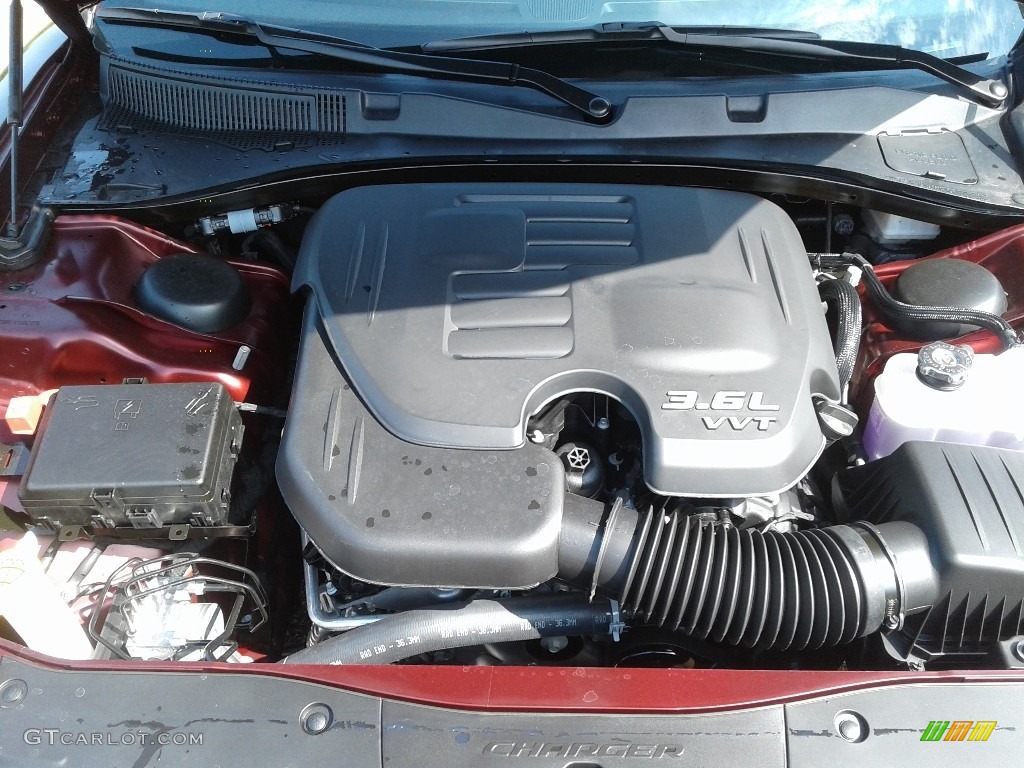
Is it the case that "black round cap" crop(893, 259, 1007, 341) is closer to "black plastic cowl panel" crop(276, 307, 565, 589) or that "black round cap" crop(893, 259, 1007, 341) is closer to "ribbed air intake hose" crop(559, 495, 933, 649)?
"ribbed air intake hose" crop(559, 495, 933, 649)

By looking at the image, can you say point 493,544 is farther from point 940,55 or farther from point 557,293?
point 940,55

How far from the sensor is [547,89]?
1.50 metres

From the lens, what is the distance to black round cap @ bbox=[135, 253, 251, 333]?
4.72ft

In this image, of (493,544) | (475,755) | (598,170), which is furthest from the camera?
(598,170)

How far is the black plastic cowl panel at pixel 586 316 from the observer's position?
115 centimetres

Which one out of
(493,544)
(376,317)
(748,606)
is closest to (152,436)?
(376,317)

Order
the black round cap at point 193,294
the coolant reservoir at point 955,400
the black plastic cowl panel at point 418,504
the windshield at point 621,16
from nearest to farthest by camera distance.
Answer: the black plastic cowl panel at point 418,504 < the coolant reservoir at point 955,400 < the black round cap at point 193,294 < the windshield at point 621,16

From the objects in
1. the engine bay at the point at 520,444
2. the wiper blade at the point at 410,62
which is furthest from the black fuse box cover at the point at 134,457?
the wiper blade at the point at 410,62

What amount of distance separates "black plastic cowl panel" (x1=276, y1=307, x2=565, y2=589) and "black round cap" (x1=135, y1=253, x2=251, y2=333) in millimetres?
389

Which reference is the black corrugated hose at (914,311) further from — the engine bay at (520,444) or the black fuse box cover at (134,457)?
the black fuse box cover at (134,457)

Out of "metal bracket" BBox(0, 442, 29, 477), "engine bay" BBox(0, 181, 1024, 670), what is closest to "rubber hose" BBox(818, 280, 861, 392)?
"engine bay" BBox(0, 181, 1024, 670)

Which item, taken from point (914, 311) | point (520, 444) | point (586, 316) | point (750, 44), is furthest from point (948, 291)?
point (520, 444)

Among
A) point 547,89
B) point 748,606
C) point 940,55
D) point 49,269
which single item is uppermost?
point 940,55

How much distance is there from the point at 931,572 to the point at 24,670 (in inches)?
48.7
